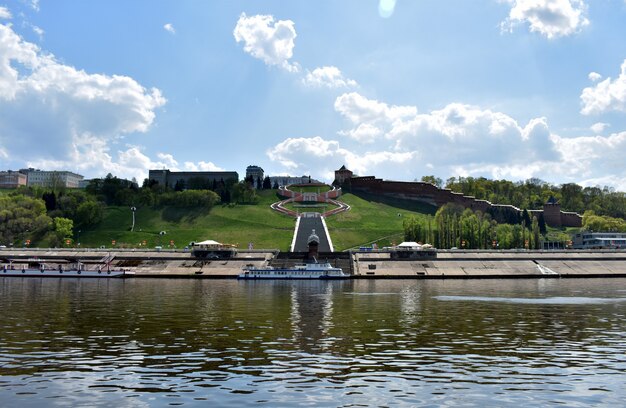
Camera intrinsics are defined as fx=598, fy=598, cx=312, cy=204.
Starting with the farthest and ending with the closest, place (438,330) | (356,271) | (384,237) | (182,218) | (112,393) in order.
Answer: (182,218)
(384,237)
(356,271)
(438,330)
(112,393)

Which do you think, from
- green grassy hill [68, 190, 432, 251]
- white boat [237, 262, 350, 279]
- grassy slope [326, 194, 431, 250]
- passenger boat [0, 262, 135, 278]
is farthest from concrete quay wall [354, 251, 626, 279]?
passenger boat [0, 262, 135, 278]

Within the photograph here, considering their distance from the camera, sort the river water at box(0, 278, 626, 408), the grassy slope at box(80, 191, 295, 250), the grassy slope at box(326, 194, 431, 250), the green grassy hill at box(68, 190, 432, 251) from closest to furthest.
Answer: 1. the river water at box(0, 278, 626, 408)
2. the green grassy hill at box(68, 190, 432, 251)
3. the grassy slope at box(80, 191, 295, 250)
4. the grassy slope at box(326, 194, 431, 250)

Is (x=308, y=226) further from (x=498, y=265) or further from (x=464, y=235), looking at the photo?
(x=498, y=265)

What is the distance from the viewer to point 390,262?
11125cm

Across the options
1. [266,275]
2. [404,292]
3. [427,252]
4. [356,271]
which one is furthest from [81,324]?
[427,252]

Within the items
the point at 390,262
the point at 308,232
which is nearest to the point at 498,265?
the point at 390,262

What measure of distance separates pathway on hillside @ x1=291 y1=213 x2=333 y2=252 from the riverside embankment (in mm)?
15780

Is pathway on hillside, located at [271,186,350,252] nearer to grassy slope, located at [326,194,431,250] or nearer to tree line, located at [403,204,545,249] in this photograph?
grassy slope, located at [326,194,431,250]

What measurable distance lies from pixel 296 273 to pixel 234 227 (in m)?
65.9

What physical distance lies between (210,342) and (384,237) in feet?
403

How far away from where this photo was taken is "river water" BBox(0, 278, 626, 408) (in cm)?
2159

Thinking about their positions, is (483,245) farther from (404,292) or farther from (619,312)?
(619,312)

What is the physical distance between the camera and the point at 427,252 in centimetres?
11469

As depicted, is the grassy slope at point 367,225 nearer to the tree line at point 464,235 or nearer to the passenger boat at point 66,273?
the tree line at point 464,235
